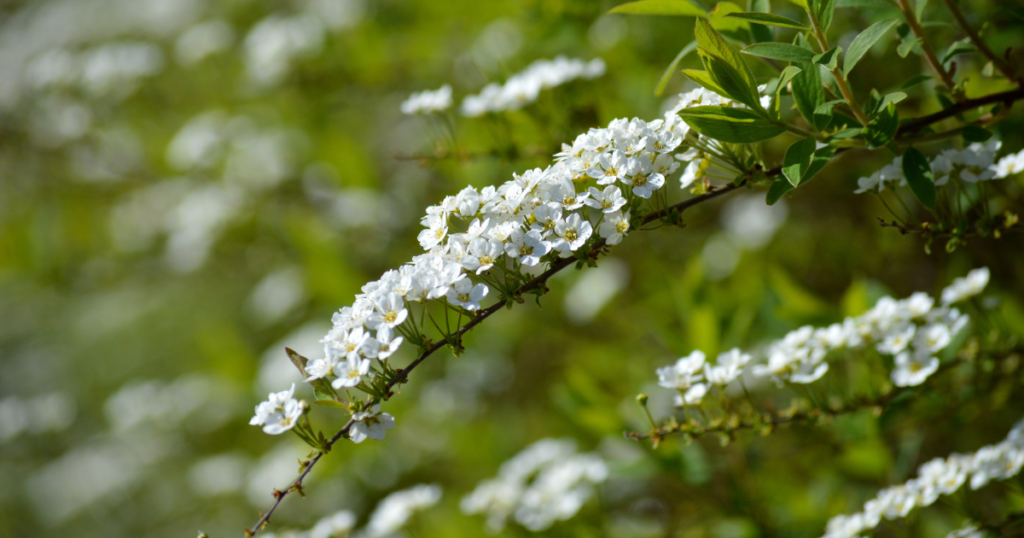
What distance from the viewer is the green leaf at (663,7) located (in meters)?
0.89

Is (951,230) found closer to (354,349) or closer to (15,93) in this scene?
(354,349)

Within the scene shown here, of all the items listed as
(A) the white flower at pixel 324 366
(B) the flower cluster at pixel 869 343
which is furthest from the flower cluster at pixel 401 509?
(A) the white flower at pixel 324 366

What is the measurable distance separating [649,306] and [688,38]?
69 centimetres

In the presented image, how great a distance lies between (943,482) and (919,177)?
51 centimetres

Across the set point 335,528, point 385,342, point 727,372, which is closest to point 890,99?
point 727,372

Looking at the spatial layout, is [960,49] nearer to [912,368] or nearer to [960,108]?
[960,108]

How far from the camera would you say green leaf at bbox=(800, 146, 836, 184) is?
28.6 inches

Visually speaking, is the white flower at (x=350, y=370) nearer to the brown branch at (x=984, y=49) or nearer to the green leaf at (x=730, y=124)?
the green leaf at (x=730, y=124)

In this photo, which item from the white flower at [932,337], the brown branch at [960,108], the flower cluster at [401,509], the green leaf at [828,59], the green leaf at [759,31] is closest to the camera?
the green leaf at [828,59]

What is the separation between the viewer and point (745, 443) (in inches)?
56.9

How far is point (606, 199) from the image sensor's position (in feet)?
2.54

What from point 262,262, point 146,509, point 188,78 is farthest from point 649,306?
point 146,509

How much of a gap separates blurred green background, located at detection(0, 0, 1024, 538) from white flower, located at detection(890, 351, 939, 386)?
204mm

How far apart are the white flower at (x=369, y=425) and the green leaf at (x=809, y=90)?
0.58 m
